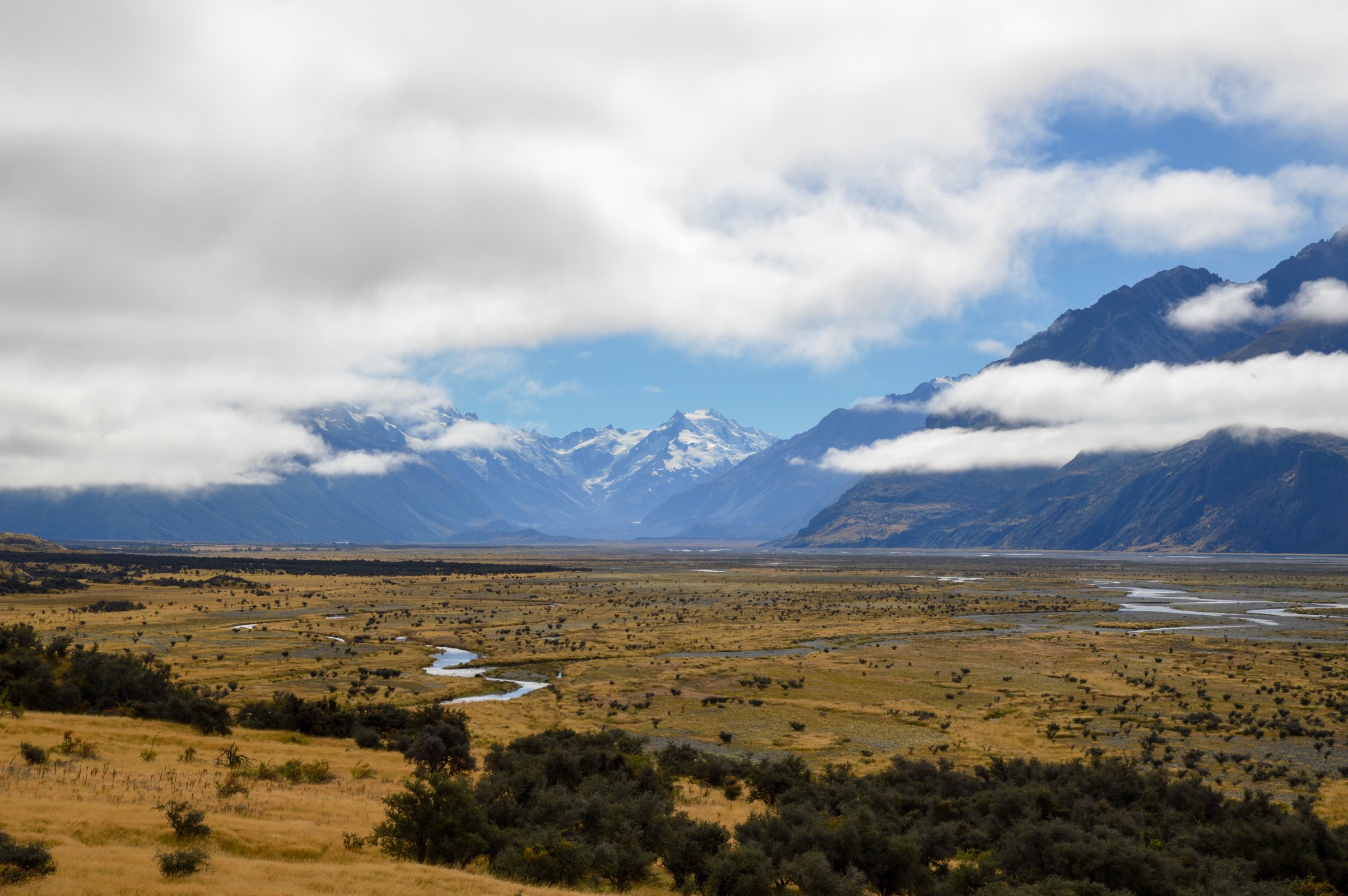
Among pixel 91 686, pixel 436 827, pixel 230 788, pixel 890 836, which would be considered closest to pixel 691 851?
pixel 890 836

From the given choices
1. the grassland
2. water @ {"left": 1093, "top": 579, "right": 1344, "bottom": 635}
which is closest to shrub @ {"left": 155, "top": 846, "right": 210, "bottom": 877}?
the grassland

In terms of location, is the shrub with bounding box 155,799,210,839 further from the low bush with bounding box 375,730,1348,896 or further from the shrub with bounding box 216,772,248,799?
the low bush with bounding box 375,730,1348,896

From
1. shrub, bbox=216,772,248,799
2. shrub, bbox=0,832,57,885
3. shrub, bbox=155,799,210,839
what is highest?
shrub, bbox=0,832,57,885

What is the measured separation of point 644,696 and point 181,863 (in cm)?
4151

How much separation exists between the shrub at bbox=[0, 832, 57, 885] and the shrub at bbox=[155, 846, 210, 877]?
1.88 m

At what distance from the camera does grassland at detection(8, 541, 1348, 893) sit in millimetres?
21234

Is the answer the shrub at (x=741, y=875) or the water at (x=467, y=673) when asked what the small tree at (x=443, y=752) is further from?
the water at (x=467, y=673)

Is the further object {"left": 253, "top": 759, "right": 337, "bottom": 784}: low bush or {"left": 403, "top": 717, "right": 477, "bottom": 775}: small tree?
{"left": 403, "top": 717, "right": 477, "bottom": 775}: small tree

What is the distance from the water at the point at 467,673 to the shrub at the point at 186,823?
34242 mm

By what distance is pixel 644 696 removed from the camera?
56906 mm

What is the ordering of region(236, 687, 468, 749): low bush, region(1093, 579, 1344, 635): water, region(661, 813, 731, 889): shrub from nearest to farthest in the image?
1. region(661, 813, 731, 889): shrub
2. region(236, 687, 468, 749): low bush
3. region(1093, 579, 1344, 635): water

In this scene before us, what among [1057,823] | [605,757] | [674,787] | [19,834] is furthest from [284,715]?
[1057,823]

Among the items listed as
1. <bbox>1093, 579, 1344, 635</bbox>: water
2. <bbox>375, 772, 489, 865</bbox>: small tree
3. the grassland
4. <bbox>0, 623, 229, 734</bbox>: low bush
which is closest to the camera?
the grassland

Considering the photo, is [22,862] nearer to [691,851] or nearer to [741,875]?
[691,851]
